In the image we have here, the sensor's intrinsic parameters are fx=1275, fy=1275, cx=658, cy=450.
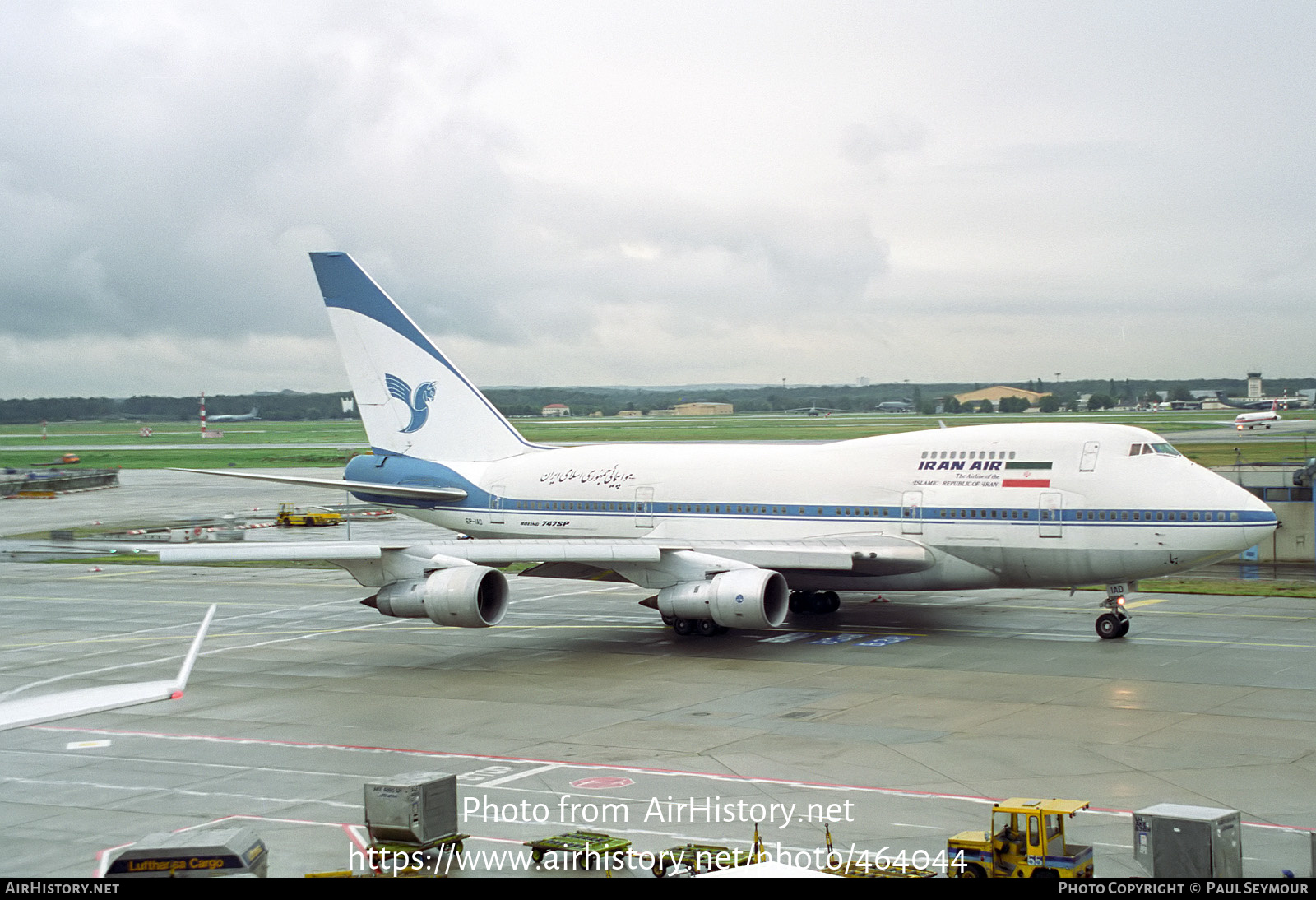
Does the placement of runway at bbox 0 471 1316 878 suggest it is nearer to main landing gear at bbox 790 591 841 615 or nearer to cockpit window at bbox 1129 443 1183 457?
main landing gear at bbox 790 591 841 615

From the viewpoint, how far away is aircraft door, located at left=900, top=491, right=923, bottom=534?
101 feet

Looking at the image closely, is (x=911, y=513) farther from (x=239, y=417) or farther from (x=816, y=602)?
(x=239, y=417)

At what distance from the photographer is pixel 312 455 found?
11481 centimetres

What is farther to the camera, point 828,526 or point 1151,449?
point 828,526

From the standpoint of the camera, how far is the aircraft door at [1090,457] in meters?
29.5

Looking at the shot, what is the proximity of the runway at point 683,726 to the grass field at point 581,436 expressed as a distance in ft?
103

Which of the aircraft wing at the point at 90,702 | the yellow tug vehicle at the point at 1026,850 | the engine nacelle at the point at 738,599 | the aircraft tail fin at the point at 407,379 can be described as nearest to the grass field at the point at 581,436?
the aircraft tail fin at the point at 407,379

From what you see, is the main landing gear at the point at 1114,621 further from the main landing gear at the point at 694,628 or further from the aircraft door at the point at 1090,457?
the main landing gear at the point at 694,628

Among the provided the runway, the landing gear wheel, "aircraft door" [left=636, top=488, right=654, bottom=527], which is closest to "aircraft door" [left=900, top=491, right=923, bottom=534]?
the runway

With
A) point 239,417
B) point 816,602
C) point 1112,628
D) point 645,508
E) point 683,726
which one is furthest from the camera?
point 239,417

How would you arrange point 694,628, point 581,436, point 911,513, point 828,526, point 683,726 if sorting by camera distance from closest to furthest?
point 683,726
point 911,513
point 828,526
point 694,628
point 581,436

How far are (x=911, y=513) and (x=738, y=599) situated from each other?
531 cm

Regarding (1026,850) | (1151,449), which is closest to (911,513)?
(1151,449)

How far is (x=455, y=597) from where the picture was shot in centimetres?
2842
